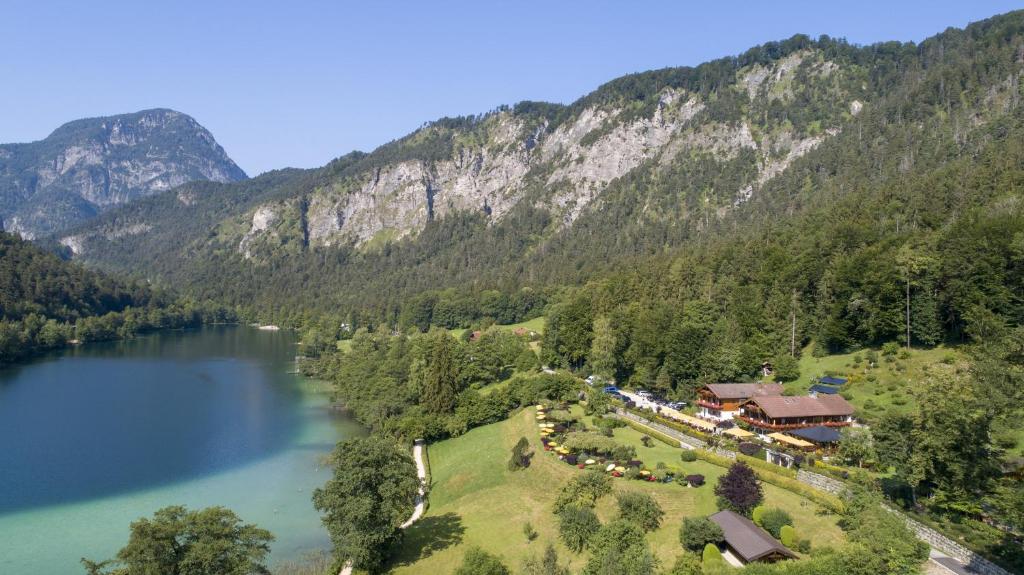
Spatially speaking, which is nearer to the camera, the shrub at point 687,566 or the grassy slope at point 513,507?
the shrub at point 687,566

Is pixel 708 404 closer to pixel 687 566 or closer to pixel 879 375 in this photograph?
pixel 879 375

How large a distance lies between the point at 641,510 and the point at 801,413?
24366 mm

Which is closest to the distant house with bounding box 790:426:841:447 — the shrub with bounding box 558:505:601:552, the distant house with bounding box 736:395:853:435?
the distant house with bounding box 736:395:853:435

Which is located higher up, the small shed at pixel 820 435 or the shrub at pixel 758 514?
the small shed at pixel 820 435

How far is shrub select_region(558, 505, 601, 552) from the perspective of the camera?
3569 cm

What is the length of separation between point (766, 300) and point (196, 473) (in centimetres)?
6868

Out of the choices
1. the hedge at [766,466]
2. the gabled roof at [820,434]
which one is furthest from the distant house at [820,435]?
the hedge at [766,466]

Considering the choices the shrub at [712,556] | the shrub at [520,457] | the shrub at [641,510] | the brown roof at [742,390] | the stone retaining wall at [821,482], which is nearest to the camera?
the shrub at [712,556]

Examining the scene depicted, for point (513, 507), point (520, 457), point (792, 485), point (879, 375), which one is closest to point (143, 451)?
point (520, 457)

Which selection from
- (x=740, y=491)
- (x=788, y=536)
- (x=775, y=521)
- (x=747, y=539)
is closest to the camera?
(x=747, y=539)

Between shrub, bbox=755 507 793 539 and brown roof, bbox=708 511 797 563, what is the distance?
56 cm

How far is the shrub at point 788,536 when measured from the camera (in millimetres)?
31500

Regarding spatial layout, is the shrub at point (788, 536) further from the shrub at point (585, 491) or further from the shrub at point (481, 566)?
the shrub at point (481, 566)

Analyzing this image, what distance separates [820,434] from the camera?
155ft
